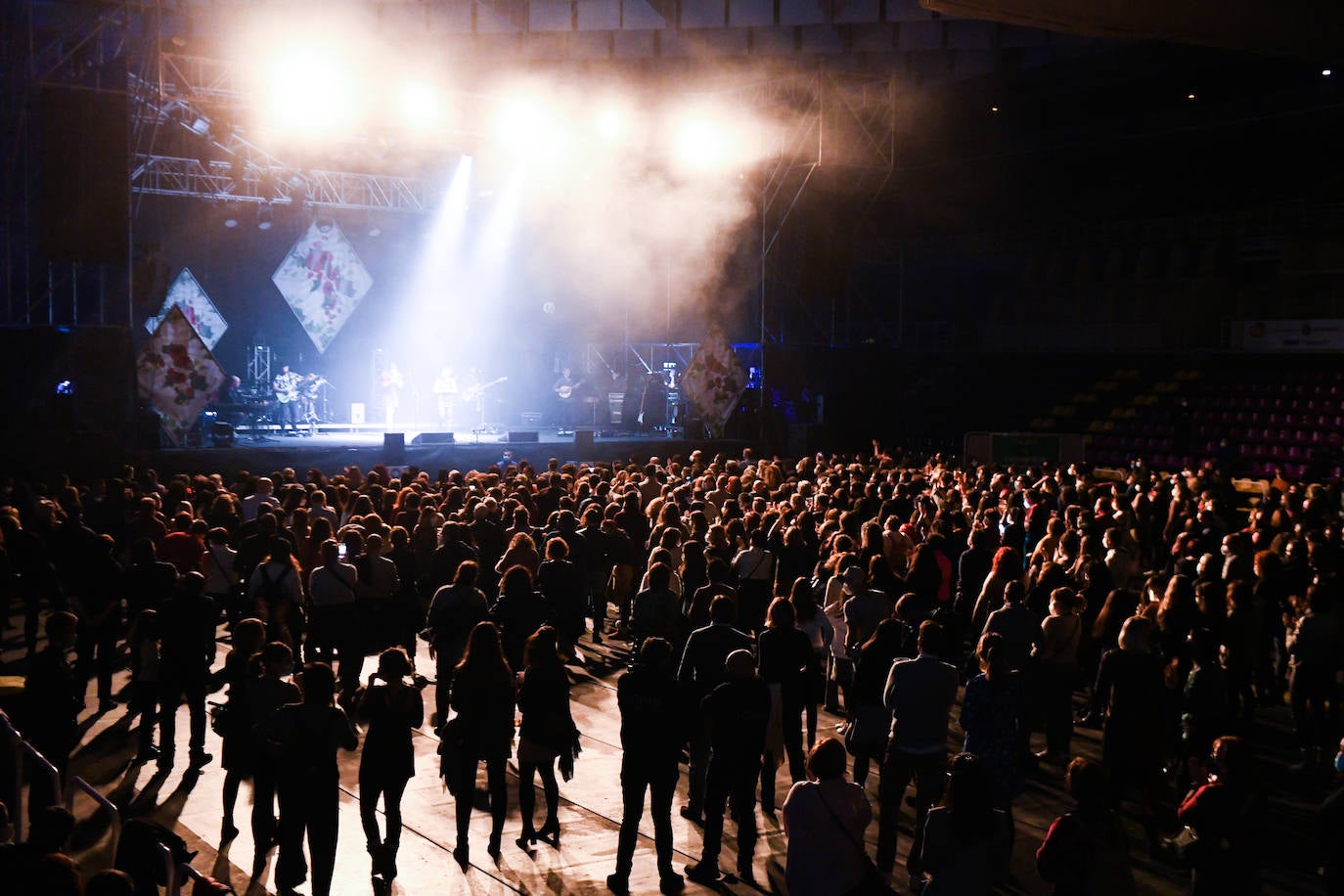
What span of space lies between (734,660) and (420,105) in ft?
61.2

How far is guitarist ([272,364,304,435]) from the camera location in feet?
96.0

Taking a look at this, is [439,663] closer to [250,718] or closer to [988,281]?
[250,718]

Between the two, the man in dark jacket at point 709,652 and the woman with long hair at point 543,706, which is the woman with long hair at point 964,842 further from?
the woman with long hair at point 543,706

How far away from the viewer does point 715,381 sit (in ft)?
85.0

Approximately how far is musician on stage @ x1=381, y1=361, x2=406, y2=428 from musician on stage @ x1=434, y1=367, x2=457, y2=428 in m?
1.08

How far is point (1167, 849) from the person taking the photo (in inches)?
306

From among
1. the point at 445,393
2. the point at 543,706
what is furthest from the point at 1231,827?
the point at 445,393

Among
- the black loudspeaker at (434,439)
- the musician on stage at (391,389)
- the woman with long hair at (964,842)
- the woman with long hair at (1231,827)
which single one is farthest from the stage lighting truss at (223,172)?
the woman with long hair at (1231,827)

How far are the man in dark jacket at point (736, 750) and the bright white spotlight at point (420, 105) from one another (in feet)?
59.0

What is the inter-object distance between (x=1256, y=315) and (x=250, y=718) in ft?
89.8

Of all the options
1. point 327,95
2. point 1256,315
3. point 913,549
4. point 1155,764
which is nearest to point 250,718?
point 1155,764

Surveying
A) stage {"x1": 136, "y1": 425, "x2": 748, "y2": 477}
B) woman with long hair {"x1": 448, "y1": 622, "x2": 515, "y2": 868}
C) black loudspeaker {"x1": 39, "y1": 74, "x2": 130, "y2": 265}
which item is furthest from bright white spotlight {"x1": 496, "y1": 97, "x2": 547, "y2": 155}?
woman with long hair {"x1": 448, "y1": 622, "x2": 515, "y2": 868}

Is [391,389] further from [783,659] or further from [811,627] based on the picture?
[783,659]

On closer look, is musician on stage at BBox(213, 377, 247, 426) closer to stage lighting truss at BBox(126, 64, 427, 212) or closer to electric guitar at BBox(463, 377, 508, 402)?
stage lighting truss at BBox(126, 64, 427, 212)
